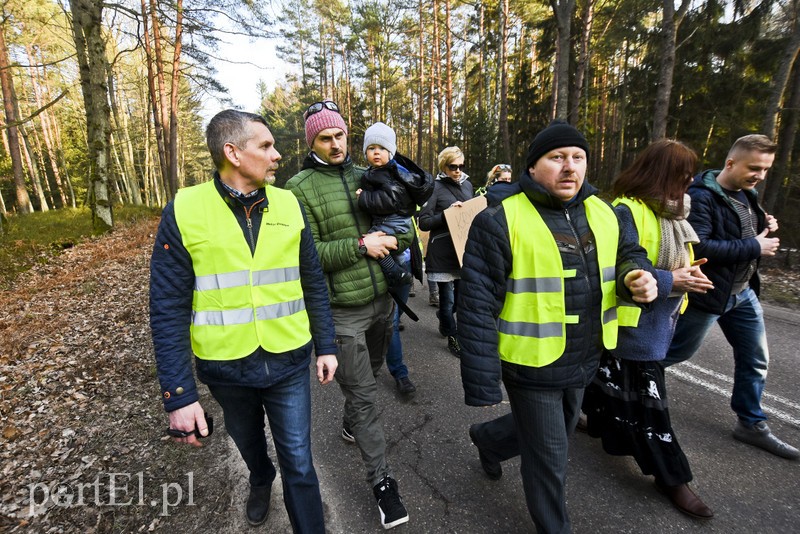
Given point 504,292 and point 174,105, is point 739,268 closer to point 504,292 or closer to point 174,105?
point 504,292

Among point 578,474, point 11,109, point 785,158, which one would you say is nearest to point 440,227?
point 578,474

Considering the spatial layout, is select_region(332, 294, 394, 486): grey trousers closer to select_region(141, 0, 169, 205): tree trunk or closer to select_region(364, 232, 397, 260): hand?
select_region(364, 232, 397, 260): hand

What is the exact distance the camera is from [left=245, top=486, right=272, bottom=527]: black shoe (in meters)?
2.26

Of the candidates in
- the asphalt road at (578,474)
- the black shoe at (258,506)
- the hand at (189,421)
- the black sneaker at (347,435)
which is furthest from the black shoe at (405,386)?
the hand at (189,421)

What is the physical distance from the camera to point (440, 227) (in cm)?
447

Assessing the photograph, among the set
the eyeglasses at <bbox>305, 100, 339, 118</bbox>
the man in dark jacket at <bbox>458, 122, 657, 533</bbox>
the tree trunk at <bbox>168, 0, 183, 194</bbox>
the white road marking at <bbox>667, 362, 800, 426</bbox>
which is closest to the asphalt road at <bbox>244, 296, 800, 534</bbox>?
the white road marking at <bbox>667, 362, 800, 426</bbox>

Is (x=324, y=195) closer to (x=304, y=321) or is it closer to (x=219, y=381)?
(x=304, y=321)

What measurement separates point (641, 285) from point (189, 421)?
2.19 metres

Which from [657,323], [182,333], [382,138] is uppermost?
[382,138]

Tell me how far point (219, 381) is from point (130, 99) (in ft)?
124

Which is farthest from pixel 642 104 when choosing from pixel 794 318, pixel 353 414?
pixel 353 414

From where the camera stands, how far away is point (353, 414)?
2.41m

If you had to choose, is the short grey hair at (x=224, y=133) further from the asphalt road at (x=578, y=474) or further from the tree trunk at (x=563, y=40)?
the tree trunk at (x=563, y=40)

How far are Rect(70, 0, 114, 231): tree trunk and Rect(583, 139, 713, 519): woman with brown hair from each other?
13.8 metres
